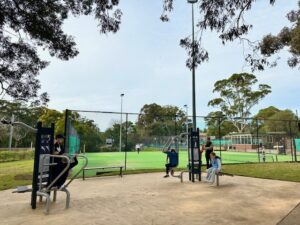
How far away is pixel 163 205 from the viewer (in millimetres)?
6426

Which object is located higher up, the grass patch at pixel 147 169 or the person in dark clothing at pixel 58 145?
the person in dark clothing at pixel 58 145

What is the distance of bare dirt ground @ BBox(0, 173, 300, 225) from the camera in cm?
526

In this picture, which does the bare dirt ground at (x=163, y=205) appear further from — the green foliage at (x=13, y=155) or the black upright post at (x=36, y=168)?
the green foliage at (x=13, y=155)

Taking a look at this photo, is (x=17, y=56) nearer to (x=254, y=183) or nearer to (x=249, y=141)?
(x=254, y=183)

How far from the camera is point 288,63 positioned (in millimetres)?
12633

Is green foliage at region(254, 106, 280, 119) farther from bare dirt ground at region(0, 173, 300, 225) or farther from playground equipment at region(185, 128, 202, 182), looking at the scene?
bare dirt ground at region(0, 173, 300, 225)

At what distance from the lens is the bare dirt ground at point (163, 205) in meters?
5.26

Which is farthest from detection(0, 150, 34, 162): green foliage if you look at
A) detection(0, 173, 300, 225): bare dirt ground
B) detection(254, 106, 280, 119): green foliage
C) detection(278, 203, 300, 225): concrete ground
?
detection(254, 106, 280, 119): green foliage

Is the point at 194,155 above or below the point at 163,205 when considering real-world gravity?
above

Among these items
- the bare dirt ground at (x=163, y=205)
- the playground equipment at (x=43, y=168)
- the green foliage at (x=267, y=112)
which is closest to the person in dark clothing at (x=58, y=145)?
the playground equipment at (x=43, y=168)

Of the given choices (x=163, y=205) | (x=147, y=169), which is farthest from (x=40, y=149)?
(x=147, y=169)

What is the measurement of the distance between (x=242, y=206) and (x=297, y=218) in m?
1.24

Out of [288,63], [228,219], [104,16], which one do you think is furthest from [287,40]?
[228,219]

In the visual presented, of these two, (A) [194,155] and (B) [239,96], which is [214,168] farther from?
(B) [239,96]
